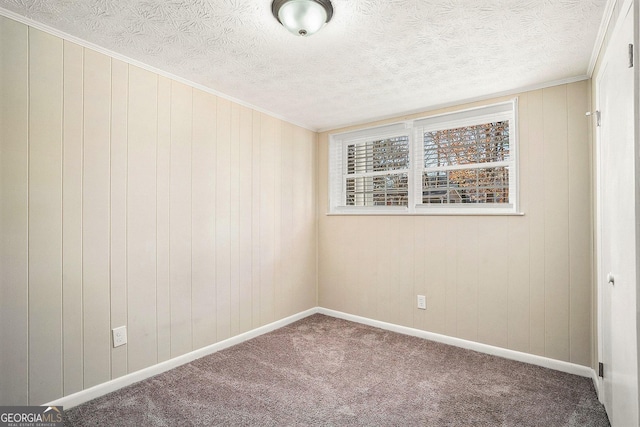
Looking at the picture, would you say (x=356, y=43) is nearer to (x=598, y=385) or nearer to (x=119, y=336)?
(x=119, y=336)

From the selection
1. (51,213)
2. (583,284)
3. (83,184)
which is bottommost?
(583,284)

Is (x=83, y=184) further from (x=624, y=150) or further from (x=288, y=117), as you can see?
(x=624, y=150)

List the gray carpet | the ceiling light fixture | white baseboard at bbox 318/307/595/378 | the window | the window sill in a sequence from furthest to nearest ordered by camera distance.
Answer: the window, the window sill, white baseboard at bbox 318/307/595/378, the gray carpet, the ceiling light fixture

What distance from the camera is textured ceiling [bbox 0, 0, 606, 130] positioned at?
1743 mm

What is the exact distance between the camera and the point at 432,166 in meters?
3.35

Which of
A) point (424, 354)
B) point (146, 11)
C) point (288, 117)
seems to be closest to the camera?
point (146, 11)

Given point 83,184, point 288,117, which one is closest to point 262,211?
point 288,117

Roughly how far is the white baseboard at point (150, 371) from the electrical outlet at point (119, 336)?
9.5 inches

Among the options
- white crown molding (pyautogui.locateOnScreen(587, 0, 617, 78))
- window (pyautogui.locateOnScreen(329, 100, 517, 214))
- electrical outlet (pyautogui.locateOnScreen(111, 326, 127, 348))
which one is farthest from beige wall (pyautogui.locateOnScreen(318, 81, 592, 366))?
electrical outlet (pyautogui.locateOnScreen(111, 326, 127, 348))

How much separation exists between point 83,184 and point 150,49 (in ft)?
3.25

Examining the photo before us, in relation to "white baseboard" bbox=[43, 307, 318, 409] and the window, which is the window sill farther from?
"white baseboard" bbox=[43, 307, 318, 409]

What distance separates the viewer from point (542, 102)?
8.86 feet

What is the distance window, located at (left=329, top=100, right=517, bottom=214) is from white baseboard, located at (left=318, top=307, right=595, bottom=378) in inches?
47.3

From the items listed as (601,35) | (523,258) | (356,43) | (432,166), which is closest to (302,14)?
(356,43)
